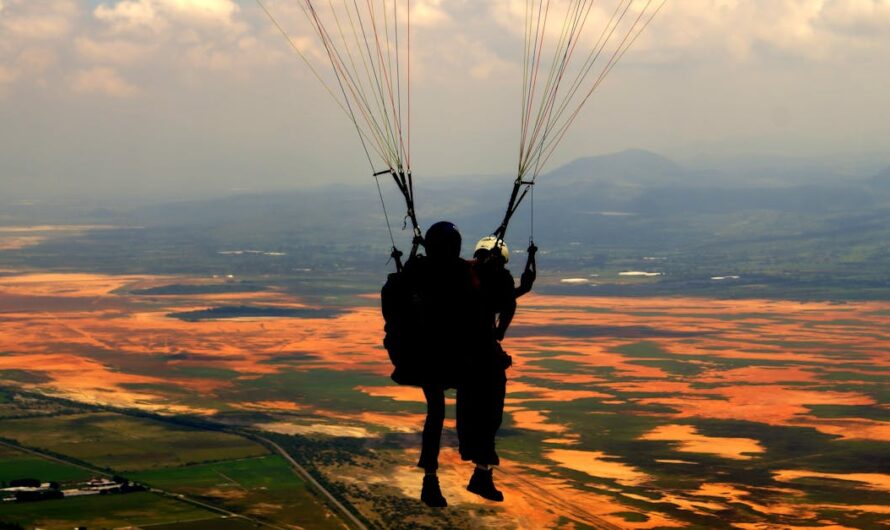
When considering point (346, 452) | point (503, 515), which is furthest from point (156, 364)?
point (503, 515)

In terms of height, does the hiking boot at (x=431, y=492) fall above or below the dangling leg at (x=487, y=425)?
below

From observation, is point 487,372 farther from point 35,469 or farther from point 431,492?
point 35,469

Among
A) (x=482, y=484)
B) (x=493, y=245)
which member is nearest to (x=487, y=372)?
(x=482, y=484)

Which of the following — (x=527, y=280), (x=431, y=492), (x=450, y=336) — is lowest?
(x=431, y=492)

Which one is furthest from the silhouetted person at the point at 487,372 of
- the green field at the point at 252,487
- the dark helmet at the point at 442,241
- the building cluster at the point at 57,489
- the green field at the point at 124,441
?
the green field at the point at 124,441

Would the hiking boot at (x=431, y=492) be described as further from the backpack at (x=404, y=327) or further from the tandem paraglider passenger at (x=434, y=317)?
the backpack at (x=404, y=327)
